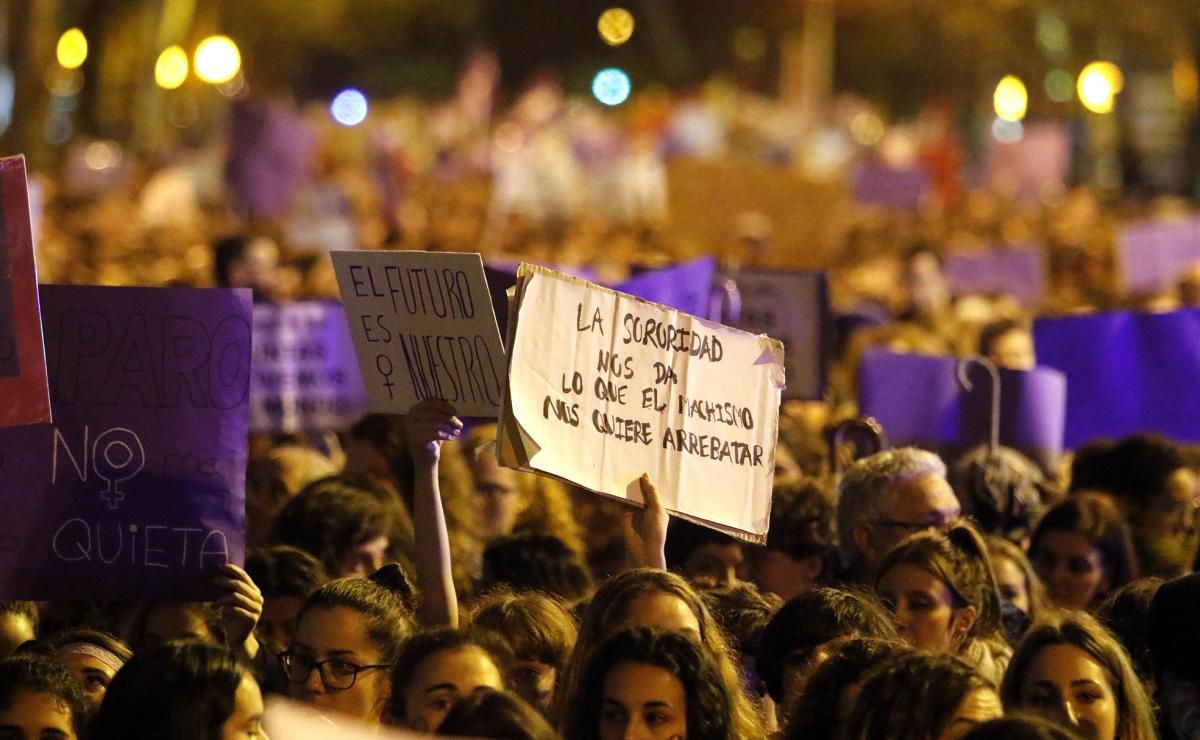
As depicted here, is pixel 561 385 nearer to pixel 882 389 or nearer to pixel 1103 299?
pixel 882 389

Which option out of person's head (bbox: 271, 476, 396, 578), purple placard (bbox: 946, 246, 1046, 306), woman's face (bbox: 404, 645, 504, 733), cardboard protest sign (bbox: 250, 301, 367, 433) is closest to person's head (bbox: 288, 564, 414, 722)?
woman's face (bbox: 404, 645, 504, 733)

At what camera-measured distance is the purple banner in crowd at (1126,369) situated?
1131cm

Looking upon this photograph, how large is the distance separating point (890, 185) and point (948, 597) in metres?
18.8

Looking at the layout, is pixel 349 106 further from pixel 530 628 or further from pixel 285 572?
pixel 530 628

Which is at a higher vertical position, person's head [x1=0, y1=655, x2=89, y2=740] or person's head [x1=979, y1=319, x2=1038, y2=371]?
person's head [x1=979, y1=319, x2=1038, y2=371]

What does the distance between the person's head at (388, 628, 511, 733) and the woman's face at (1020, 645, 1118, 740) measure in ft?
4.14

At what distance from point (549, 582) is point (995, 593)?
1390 mm

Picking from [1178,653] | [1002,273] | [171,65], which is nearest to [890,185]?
[1002,273]

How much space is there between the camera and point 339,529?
7.80 m

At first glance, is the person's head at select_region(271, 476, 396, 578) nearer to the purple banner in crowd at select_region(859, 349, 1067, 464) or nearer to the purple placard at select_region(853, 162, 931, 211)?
the purple banner in crowd at select_region(859, 349, 1067, 464)

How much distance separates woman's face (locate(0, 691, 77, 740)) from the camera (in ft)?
18.7

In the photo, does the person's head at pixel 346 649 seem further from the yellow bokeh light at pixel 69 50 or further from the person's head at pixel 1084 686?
the yellow bokeh light at pixel 69 50

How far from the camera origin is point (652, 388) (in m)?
6.81

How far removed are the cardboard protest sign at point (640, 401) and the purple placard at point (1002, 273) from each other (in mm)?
10969
